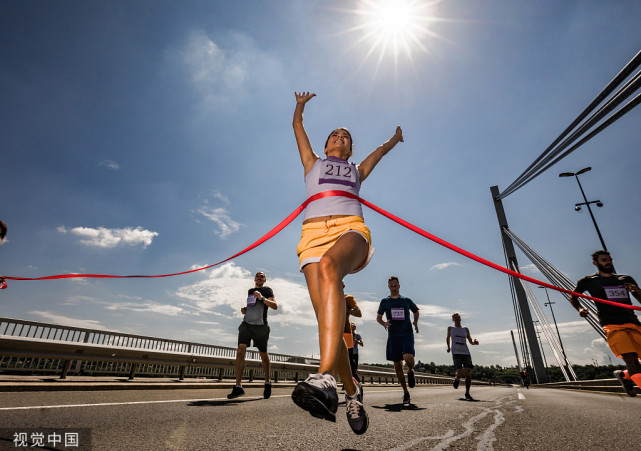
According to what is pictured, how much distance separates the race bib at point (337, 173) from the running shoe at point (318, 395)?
1.29 meters

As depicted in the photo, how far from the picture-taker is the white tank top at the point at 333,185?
232cm

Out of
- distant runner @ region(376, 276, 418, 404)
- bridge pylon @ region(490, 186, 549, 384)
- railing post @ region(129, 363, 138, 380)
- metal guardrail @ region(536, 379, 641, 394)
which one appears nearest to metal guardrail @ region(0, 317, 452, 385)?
railing post @ region(129, 363, 138, 380)

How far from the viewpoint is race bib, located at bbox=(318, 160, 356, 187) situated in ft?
7.98

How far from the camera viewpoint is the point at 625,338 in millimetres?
4531

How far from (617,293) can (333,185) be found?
15.5 feet

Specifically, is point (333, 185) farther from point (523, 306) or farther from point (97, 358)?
point (523, 306)

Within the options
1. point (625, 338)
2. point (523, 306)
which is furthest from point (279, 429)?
point (523, 306)

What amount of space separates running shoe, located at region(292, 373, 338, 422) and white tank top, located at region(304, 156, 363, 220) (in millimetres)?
1054

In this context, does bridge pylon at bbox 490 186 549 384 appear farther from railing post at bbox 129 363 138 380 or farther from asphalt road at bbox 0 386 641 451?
Result: railing post at bbox 129 363 138 380

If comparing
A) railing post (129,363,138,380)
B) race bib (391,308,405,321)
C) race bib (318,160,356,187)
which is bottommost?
railing post (129,363,138,380)

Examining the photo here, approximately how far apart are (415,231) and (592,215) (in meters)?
25.3

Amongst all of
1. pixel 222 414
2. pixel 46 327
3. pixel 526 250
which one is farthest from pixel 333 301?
pixel 526 250

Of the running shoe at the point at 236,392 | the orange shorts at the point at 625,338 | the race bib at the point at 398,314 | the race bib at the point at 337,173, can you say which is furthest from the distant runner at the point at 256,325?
the orange shorts at the point at 625,338

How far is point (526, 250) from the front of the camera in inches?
770
